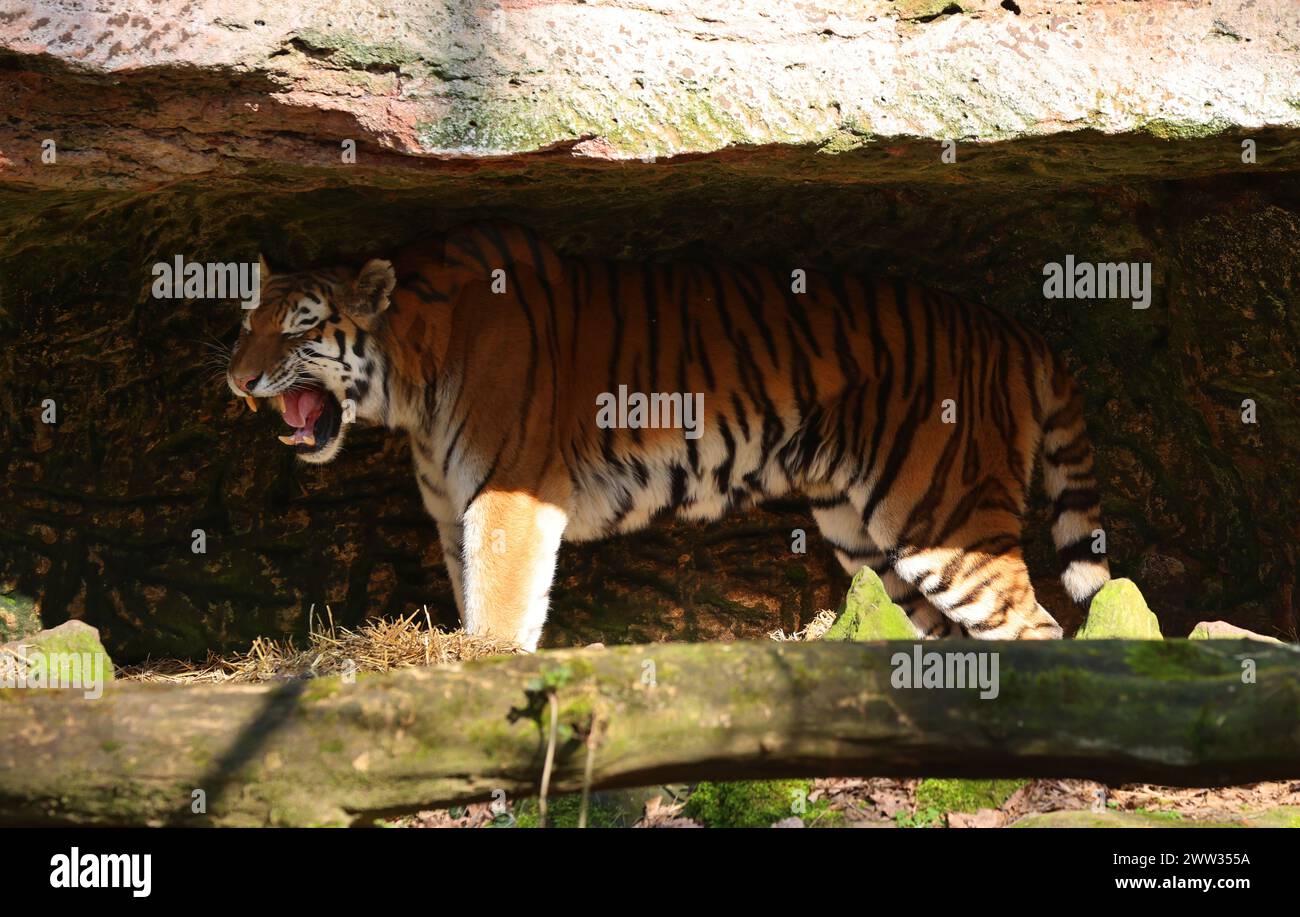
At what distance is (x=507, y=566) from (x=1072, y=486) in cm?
236

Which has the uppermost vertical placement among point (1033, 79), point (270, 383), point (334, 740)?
point (1033, 79)

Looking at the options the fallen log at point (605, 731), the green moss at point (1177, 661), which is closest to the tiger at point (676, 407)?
the fallen log at point (605, 731)

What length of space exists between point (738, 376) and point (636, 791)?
82.1 inches

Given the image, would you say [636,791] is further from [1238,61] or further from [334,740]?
[1238,61]

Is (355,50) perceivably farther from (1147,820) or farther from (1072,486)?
(1072,486)

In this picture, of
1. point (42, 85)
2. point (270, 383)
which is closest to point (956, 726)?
point (42, 85)

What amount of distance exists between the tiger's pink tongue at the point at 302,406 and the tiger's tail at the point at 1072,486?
2916mm

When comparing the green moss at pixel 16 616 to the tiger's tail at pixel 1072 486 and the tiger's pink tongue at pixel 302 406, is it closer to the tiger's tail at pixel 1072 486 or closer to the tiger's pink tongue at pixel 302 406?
the tiger's pink tongue at pixel 302 406

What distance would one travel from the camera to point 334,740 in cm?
286

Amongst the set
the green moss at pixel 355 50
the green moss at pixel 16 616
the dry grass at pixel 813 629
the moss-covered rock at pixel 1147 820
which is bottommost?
the moss-covered rock at pixel 1147 820

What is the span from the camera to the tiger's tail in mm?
6020

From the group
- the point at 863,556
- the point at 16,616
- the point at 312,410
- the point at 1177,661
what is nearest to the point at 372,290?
the point at 312,410

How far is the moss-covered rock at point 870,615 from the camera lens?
4676 millimetres

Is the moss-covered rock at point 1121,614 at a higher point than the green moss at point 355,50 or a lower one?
lower
